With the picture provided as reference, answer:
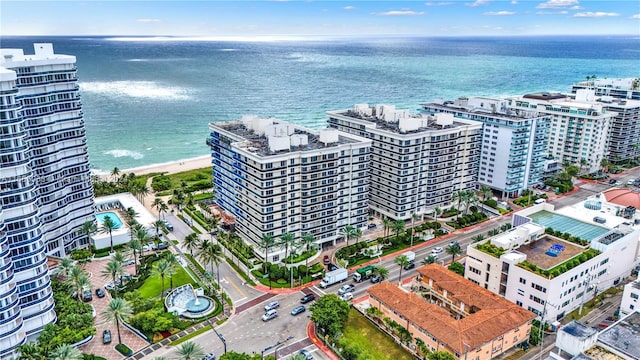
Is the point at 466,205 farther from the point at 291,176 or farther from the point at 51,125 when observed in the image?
the point at 51,125

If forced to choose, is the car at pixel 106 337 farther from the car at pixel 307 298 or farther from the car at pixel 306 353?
the car at pixel 307 298

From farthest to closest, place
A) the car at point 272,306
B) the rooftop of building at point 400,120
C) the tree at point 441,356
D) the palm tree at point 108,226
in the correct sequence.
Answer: the rooftop of building at point 400,120
the palm tree at point 108,226
the car at point 272,306
the tree at point 441,356

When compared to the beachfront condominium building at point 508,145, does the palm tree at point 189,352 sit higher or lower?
lower

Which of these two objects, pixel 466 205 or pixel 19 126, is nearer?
pixel 19 126

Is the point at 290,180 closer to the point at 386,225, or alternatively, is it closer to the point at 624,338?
the point at 386,225

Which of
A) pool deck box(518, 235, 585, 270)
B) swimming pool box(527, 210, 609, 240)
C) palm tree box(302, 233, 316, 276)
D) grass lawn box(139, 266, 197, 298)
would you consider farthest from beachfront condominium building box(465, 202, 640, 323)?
grass lawn box(139, 266, 197, 298)

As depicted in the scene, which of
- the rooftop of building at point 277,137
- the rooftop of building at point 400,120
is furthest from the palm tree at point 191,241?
the rooftop of building at point 400,120

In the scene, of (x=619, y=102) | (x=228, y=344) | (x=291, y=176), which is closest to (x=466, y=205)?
(x=291, y=176)
